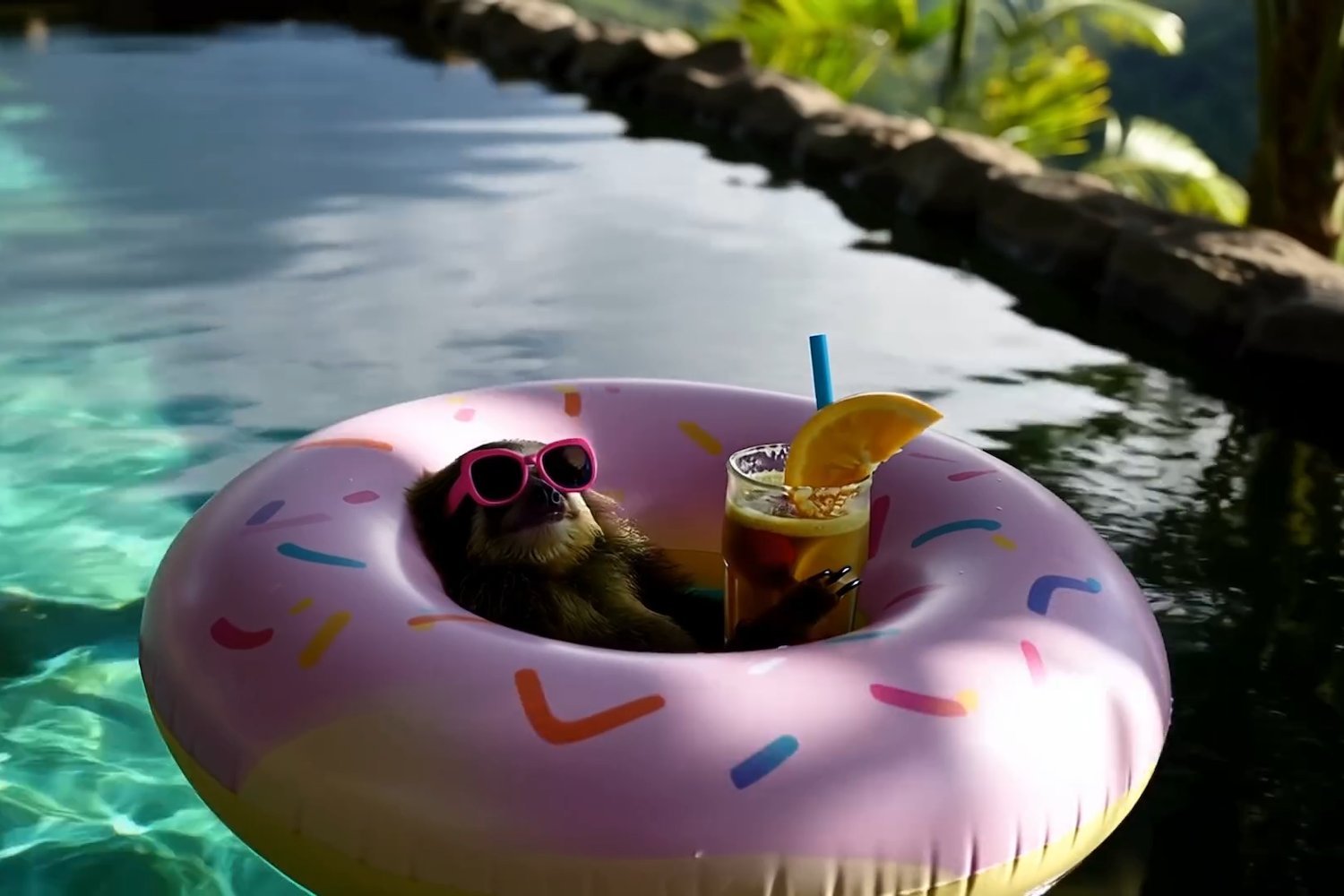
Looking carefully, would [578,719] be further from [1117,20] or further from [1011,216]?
[1117,20]

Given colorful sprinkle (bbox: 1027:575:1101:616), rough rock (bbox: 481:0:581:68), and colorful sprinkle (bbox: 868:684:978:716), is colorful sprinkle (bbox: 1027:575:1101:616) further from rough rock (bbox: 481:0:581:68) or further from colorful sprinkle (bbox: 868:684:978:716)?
rough rock (bbox: 481:0:581:68)

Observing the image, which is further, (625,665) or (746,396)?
(746,396)

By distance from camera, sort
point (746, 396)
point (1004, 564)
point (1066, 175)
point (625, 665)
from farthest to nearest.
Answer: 1. point (1066, 175)
2. point (746, 396)
3. point (1004, 564)
4. point (625, 665)

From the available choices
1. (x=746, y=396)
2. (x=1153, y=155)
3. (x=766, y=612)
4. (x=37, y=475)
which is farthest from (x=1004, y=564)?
(x=1153, y=155)

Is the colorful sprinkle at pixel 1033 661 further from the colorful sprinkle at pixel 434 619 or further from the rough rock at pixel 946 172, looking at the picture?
the rough rock at pixel 946 172

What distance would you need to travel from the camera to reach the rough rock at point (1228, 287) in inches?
169

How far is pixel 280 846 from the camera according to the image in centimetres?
151

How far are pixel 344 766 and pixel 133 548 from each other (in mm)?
1875

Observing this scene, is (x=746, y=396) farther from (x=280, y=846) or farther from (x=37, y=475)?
(x=37, y=475)

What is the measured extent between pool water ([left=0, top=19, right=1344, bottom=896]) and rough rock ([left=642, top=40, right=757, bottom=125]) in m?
0.55

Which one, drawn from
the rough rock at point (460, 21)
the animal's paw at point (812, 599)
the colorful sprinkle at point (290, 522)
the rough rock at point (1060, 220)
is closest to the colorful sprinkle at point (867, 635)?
the animal's paw at point (812, 599)

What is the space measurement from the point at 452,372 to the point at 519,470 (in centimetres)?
254

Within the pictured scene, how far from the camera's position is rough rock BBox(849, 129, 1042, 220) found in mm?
6062

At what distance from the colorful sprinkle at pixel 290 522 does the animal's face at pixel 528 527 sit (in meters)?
0.19
